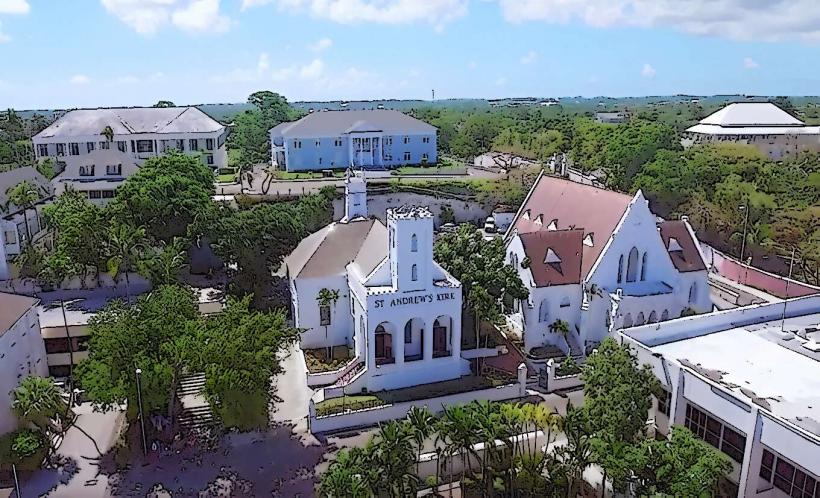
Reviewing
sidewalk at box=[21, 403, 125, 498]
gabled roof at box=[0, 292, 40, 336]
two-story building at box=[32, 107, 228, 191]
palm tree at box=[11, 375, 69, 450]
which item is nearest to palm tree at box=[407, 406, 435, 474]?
sidewalk at box=[21, 403, 125, 498]

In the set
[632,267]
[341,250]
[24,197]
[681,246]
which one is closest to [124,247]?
[24,197]

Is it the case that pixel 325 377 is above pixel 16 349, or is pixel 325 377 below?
below

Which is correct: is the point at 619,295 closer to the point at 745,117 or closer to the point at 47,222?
the point at 47,222

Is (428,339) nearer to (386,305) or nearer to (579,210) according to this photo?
(386,305)

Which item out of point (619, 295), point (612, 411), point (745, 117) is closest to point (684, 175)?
point (619, 295)

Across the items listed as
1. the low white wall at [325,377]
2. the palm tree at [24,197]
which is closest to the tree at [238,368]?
the low white wall at [325,377]

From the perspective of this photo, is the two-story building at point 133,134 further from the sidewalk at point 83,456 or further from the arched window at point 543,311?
the arched window at point 543,311
